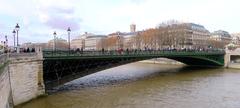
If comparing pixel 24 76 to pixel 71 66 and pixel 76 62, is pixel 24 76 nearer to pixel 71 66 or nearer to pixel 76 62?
pixel 71 66

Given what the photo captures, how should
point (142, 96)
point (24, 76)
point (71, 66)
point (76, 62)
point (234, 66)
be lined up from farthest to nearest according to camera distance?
point (234, 66), point (76, 62), point (71, 66), point (142, 96), point (24, 76)

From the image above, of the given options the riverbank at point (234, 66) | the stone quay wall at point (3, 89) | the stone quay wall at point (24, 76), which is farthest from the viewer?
the riverbank at point (234, 66)

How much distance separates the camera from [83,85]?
144ft

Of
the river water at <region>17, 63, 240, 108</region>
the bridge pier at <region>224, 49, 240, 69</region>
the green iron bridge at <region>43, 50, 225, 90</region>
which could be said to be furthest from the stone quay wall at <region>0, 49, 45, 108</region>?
A: the bridge pier at <region>224, 49, 240, 69</region>

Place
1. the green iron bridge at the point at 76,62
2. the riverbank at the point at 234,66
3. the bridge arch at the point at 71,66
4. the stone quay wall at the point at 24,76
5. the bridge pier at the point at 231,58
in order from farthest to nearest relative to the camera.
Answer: the bridge pier at the point at 231,58 → the riverbank at the point at 234,66 → the bridge arch at the point at 71,66 → the green iron bridge at the point at 76,62 → the stone quay wall at the point at 24,76

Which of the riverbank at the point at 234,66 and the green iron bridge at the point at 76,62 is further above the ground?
the green iron bridge at the point at 76,62

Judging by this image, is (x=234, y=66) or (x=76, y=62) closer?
(x=76, y=62)

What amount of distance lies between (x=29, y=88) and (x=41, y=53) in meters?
4.05

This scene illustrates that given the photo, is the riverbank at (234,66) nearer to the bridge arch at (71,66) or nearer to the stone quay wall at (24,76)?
the bridge arch at (71,66)

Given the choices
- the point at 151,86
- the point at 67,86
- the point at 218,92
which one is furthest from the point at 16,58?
the point at 218,92

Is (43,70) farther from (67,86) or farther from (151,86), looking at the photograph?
(151,86)

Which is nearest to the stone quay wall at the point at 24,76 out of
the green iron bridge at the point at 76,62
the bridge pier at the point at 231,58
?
the green iron bridge at the point at 76,62

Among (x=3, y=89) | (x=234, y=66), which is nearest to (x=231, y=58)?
(x=234, y=66)

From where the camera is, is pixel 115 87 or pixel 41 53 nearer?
pixel 41 53
